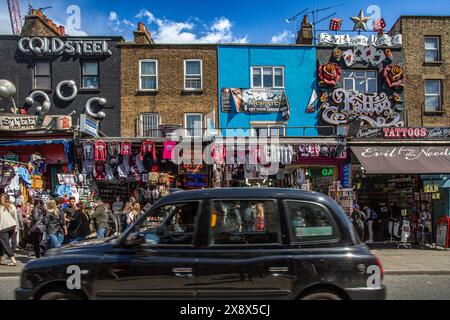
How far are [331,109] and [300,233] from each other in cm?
1652

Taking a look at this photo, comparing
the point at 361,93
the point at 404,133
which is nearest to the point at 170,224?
A: the point at 404,133

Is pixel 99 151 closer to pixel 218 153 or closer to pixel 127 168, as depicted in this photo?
pixel 127 168

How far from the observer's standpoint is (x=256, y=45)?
2092 centimetres

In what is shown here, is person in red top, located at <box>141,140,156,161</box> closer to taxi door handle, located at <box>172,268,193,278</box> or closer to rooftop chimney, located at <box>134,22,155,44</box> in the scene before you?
rooftop chimney, located at <box>134,22,155,44</box>

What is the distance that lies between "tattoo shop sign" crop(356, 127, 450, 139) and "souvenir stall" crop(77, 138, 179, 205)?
7.14 meters

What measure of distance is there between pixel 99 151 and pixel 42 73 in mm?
8016

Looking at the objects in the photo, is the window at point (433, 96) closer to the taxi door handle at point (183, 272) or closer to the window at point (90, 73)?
the window at point (90, 73)

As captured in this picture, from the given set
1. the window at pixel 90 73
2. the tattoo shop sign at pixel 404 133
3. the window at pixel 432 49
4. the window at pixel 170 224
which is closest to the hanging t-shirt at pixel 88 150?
the window at pixel 90 73

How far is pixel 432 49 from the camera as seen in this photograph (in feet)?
71.4

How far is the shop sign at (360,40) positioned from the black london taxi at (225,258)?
1750cm

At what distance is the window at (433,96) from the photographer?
2141 cm

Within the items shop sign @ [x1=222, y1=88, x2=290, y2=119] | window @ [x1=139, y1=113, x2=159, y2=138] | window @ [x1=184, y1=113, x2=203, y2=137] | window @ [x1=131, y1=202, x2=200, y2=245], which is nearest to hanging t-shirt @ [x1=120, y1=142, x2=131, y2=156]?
window @ [x1=139, y1=113, x2=159, y2=138]

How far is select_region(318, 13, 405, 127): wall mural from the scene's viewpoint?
813 inches
